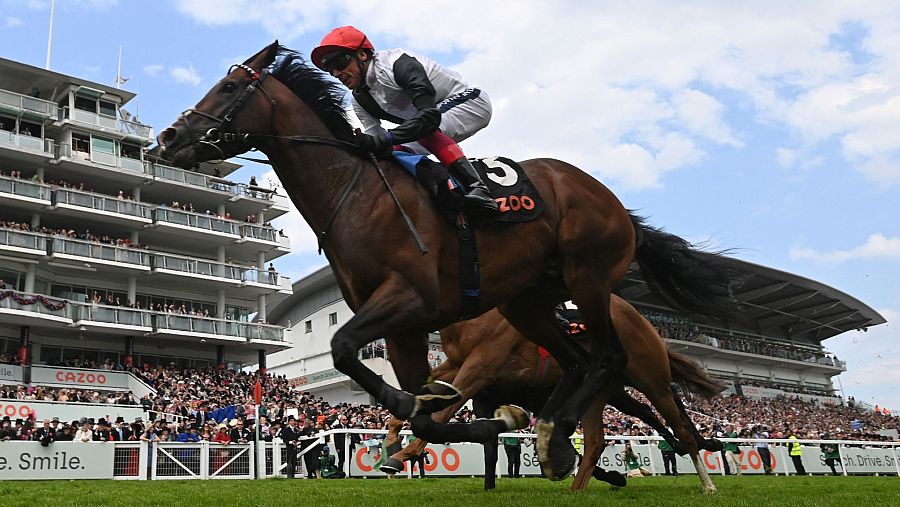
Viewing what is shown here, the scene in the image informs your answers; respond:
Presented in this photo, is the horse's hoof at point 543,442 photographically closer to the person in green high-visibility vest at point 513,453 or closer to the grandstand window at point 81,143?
the person in green high-visibility vest at point 513,453

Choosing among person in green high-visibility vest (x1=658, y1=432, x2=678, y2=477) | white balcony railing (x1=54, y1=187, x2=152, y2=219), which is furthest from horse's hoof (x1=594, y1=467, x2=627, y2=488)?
white balcony railing (x1=54, y1=187, x2=152, y2=219)

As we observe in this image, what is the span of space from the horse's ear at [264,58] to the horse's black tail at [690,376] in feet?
23.6

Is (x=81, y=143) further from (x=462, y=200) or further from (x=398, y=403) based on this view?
(x=398, y=403)

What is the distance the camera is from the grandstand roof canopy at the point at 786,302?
4900cm

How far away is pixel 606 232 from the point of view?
606 centimetres

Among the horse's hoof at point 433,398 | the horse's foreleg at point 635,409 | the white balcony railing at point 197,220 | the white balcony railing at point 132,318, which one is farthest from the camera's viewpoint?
the white balcony railing at point 197,220

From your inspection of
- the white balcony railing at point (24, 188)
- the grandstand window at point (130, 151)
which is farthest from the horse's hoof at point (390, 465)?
the grandstand window at point (130, 151)

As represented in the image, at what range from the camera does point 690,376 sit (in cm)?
1066

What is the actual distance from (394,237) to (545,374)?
18.1 ft

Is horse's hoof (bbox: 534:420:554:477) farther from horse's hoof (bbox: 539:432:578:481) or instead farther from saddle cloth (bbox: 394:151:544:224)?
Answer: saddle cloth (bbox: 394:151:544:224)

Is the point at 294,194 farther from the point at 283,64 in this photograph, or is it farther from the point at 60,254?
the point at 60,254

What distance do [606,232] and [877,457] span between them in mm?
20633

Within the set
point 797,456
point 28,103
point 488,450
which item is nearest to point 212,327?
point 28,103

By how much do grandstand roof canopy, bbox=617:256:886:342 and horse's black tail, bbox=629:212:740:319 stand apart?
3484 centimetres
